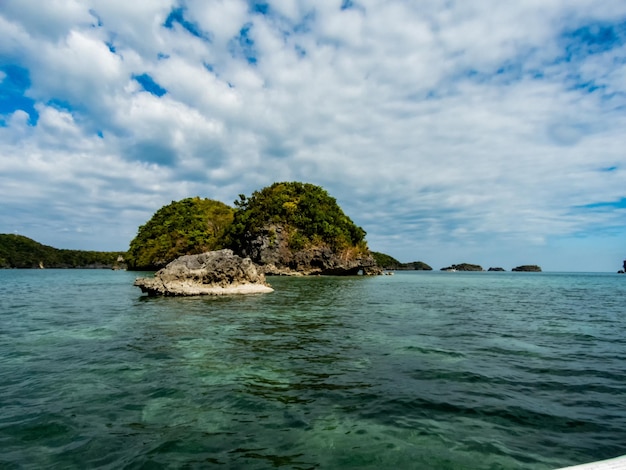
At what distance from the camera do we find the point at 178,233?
98312mm

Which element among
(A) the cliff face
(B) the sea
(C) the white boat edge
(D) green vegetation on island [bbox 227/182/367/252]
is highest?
(D) green vegetation on island [bbox 227/182/367/252]

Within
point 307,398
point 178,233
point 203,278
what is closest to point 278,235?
point 178,233

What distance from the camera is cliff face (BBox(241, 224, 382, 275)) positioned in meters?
78.2

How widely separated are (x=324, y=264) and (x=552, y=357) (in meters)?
→ 70.2

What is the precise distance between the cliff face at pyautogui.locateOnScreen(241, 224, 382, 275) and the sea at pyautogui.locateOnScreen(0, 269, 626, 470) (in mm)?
65125

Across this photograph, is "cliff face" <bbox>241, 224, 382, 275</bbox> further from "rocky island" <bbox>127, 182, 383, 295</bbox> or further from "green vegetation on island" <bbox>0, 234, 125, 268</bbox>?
"green vegetation on island" <bbox>0, 234, 125, 268</bbox>

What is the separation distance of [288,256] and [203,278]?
53.0 metres

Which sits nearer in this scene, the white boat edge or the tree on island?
the white boat edge

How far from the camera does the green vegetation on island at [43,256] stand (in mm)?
124400

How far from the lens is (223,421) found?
545 cm

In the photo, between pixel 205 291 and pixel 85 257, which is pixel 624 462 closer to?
pixel 205 291

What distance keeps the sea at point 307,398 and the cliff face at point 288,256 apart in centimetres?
6513

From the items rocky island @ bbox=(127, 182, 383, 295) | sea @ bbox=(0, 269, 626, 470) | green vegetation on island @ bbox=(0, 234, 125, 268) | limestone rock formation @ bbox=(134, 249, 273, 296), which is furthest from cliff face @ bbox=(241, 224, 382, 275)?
green vegetation on island @ bbox=(0, 234, 125, 268)

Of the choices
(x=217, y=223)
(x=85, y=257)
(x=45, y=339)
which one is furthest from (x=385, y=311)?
(x=85, y=257)
